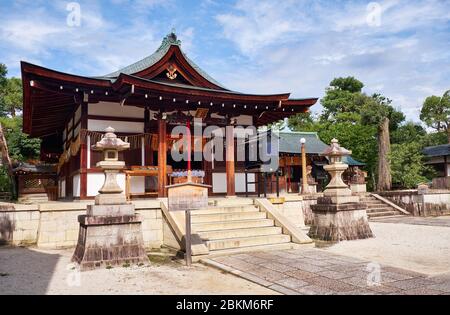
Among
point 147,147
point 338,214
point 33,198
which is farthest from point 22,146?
point 338,214

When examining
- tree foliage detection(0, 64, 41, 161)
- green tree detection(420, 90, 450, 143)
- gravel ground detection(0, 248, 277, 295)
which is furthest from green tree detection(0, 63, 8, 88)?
green tree detection(420, 90, 450, 143)

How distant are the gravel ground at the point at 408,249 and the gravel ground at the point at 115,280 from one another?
331 centimetres

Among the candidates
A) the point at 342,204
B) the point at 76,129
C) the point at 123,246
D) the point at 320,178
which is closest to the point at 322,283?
the point at 123,246

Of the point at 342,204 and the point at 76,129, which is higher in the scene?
the point at 76,129

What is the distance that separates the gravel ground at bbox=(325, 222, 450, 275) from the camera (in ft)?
22.4

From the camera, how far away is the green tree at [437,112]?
4569 cm

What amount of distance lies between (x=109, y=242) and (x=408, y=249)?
6985 mm

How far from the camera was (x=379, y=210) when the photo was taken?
55.8 feet

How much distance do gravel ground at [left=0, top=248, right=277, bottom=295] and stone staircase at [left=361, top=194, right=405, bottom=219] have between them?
12050mm

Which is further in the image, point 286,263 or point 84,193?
point 84,193

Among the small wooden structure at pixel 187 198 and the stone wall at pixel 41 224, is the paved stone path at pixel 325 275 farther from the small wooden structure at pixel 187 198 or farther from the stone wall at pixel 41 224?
the stone wall at pixel 41 224
